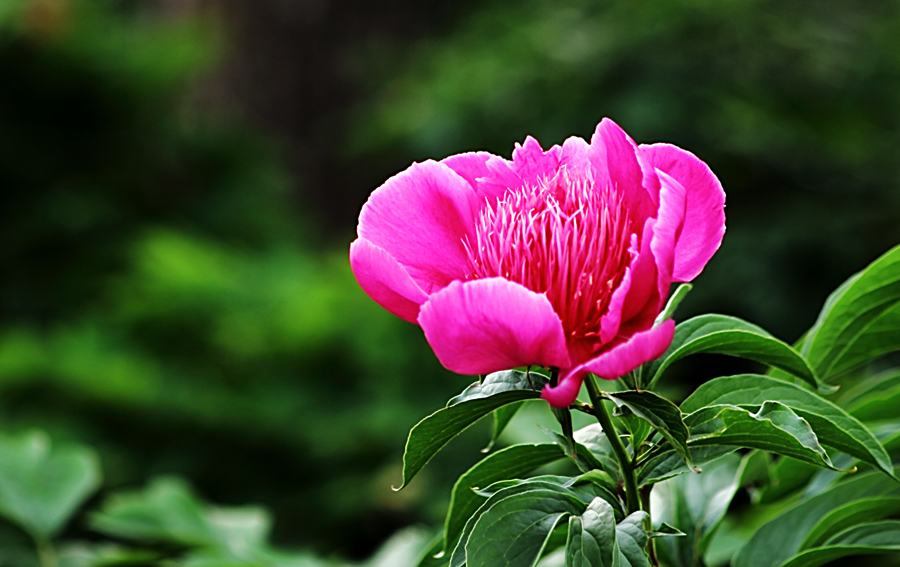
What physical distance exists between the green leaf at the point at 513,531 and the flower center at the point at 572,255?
3.0 inches

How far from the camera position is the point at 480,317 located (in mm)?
357

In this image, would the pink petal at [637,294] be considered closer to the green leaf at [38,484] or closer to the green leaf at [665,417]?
the green leaf at [665,417]

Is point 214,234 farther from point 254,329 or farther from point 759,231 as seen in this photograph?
point 759,231

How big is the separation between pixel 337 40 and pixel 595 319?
13.6 ft

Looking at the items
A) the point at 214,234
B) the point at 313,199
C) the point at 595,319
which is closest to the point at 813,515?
the point at 595,319

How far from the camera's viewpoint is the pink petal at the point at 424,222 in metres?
0.43

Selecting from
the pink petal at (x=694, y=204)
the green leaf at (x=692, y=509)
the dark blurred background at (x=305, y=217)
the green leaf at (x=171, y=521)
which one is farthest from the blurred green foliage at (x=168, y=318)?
the pink petal at (x=694, y=204)

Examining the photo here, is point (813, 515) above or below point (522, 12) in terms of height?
below

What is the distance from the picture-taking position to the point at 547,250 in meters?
0.41

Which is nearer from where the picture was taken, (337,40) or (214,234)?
(214,234)

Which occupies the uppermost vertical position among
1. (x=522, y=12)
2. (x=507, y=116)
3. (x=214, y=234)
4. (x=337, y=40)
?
(x=337, y=40)

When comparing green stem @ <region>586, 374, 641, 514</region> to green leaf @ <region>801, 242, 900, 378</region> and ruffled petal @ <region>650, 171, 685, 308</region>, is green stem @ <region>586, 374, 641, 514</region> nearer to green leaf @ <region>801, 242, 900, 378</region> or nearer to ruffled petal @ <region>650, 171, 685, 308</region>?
ruffled petal @ <region>650, 171, 685, 308</region>

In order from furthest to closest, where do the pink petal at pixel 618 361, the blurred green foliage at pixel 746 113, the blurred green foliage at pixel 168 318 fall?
the blurred green foliage at pixel 746 113 → the blurred green foliage at pixel 168 318 → the pink petal at pixel 618 361

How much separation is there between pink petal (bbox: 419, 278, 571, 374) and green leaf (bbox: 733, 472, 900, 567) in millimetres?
252
